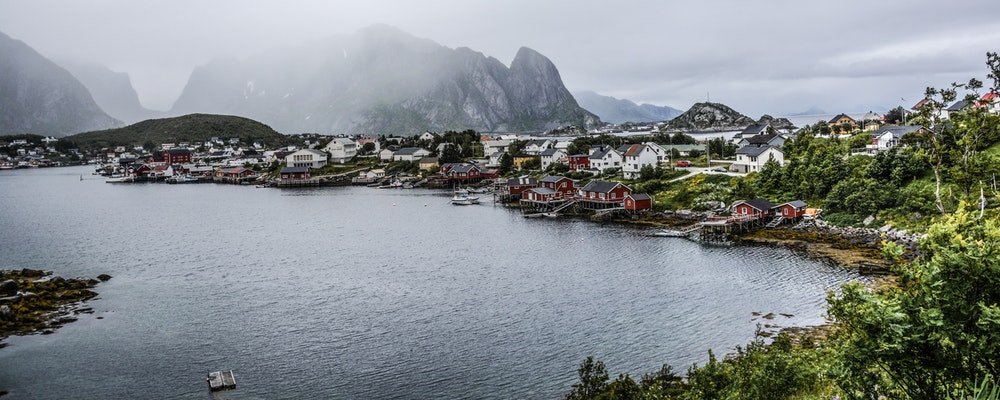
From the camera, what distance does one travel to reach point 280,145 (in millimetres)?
196625

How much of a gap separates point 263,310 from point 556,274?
674 inches

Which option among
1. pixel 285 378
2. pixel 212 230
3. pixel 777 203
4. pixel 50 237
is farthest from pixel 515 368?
pixel 50 237

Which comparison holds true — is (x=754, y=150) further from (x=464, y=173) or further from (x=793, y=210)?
(x=464, y=173)

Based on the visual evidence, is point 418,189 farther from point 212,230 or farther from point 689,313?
point 689,313

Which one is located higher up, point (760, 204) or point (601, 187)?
point (601, 187)

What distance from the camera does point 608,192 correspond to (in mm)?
67250

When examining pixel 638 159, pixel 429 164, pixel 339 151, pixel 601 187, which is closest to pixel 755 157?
pixel 638 159

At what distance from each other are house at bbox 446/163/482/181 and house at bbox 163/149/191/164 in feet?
280

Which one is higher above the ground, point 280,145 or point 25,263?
point 280,145

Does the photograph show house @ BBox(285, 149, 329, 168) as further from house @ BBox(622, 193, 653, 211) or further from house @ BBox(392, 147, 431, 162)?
house @ BBox(622, 193, 653, 211)

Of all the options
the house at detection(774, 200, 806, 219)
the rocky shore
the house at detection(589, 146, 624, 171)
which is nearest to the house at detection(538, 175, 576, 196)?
the house at detection(589, 146, 624, 171)

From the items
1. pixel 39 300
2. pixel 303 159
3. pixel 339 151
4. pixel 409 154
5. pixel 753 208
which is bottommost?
pixel 39 300

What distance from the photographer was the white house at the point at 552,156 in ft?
331

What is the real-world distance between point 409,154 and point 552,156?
37.1 m
